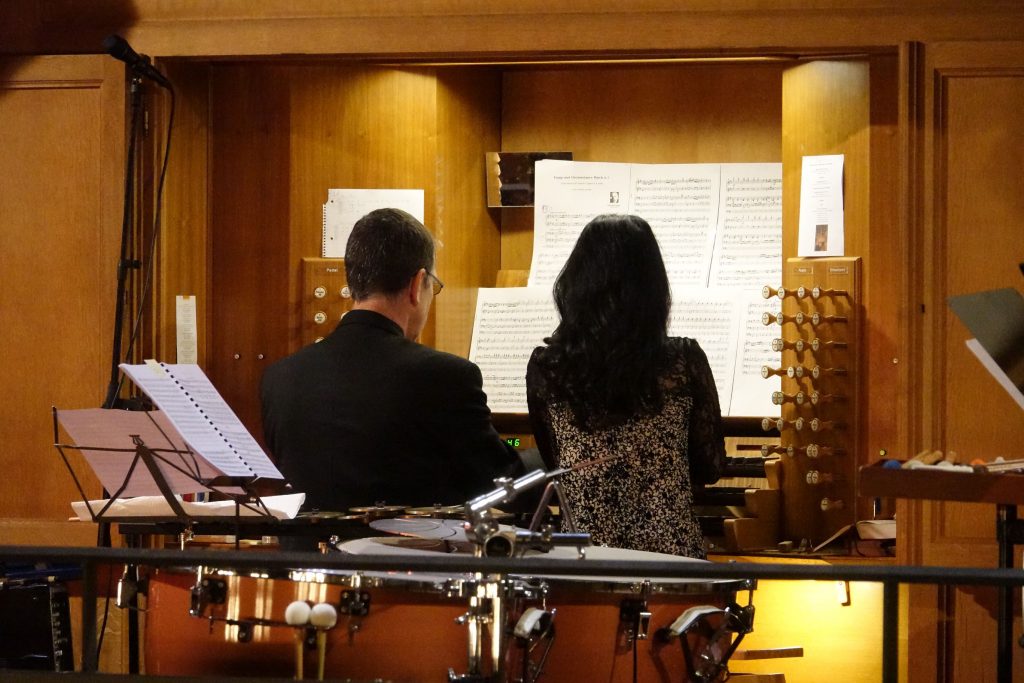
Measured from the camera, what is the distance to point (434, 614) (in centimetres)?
237

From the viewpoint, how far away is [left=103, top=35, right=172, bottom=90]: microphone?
4043 mm

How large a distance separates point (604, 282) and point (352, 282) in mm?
746

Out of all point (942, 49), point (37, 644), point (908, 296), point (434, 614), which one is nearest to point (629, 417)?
point (434, 614)

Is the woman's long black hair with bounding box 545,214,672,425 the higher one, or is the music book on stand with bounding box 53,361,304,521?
the woman's long black hair with bounding box 545,214,672,425

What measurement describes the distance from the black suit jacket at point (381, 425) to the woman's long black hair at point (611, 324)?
316 mm

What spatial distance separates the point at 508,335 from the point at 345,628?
2.66 m

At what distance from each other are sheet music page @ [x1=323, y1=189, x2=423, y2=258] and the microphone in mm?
781

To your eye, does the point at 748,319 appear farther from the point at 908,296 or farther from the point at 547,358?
the point at 547,358

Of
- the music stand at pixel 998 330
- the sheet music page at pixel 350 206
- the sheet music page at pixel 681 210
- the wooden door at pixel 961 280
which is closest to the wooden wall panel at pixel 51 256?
the sheet music page at pixel 350 206

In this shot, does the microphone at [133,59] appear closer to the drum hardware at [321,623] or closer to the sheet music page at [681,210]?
the sheet music page at [681,210]

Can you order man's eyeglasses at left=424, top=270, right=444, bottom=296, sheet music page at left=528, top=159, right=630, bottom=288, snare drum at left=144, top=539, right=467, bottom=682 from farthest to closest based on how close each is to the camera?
sheet music page at left=528, top=159, right=630, bottom=288, man's eyeglasses at left=424, top=270, right=444, bottom=296, snare drum at left=144, top=539, right=467, bottom=682

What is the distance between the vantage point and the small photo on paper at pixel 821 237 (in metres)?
4.52

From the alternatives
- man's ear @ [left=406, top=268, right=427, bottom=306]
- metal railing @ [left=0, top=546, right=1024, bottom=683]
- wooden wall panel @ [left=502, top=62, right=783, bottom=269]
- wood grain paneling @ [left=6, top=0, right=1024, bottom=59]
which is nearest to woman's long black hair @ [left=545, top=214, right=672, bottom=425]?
man's ear @ [left=406, top=268, right=427, bottom=306]

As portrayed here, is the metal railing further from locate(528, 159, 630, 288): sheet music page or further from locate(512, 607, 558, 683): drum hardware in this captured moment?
locate(528, 159, 630, 288): sheet music page
